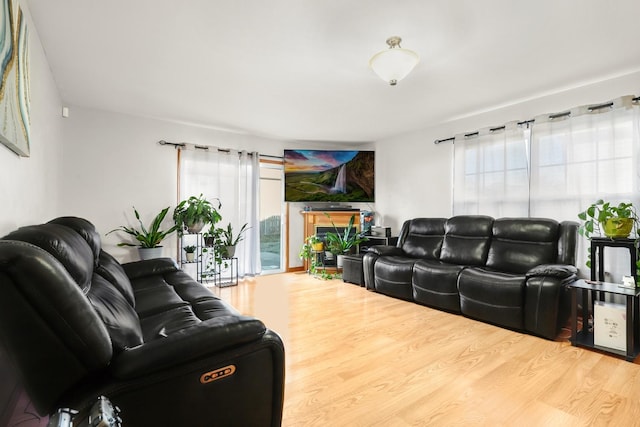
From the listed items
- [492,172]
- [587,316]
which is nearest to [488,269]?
[587,316]

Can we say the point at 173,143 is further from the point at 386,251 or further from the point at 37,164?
the point at 386,251

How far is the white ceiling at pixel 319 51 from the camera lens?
2020 millimetres

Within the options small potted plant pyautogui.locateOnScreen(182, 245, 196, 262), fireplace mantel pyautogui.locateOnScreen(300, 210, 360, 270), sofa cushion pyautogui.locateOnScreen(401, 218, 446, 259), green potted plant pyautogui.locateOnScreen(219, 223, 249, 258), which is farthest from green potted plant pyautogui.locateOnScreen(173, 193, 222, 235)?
sofa cushion pyautogui.locateOnScreen(401, 218, 446, 259)

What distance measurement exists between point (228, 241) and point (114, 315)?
3403mm

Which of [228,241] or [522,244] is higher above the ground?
[522,244]

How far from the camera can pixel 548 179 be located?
11.4 feet

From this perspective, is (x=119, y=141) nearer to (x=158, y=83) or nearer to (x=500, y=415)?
(x=158, y=83)

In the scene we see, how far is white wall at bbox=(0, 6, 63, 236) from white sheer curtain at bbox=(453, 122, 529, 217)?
4.50 meters

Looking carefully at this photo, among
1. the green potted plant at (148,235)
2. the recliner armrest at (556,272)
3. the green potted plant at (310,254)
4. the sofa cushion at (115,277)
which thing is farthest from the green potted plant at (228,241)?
the recliner armrest at (556,272)

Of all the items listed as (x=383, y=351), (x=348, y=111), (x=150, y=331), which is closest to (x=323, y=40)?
(x=348, y=111)

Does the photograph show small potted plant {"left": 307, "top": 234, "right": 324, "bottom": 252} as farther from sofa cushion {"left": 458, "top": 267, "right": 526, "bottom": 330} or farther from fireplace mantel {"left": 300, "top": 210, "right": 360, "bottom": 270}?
sofa cushion {"left": 458, "top": 267, "right": 526, "bottom": 330}

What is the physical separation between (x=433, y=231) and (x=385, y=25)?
9.19 ft

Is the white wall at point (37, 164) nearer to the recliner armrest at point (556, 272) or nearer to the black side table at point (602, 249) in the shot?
the recliner armrest at point (556, 272)

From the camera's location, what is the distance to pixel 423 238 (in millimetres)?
4285
